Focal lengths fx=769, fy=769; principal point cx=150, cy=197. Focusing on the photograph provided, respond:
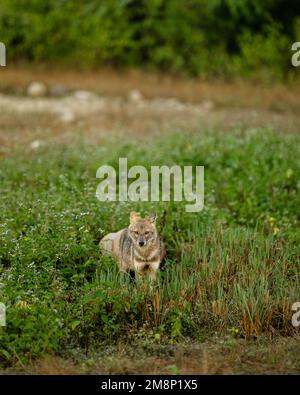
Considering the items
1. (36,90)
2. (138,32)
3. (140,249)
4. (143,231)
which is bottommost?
(140,249)

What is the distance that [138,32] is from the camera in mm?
20109

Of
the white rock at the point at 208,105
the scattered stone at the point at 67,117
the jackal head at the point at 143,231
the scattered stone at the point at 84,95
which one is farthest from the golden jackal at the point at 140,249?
the scattered stone at the point at 84,95

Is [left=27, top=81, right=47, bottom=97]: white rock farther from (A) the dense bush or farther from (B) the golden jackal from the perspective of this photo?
(B) the golden jackal

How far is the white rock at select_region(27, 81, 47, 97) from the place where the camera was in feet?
57.8

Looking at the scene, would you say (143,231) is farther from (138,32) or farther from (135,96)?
(138,32)

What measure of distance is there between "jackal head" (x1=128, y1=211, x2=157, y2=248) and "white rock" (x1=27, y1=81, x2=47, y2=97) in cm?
989

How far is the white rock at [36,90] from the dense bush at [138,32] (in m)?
1.89

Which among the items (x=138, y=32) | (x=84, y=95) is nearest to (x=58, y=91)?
Answer: (x=84, y=95)

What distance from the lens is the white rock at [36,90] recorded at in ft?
57.8

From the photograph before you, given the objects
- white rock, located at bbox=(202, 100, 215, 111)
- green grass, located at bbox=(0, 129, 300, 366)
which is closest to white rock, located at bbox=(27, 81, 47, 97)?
white rock, located at bbox=(202, 100, 215, 111)

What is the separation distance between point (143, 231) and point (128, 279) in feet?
2.00

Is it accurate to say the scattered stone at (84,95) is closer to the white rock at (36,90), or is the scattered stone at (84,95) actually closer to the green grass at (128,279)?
the white rock at (36,90)
